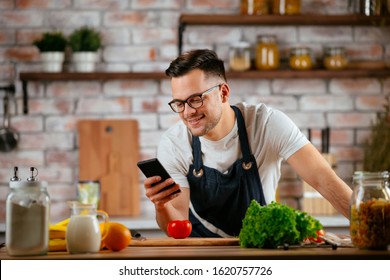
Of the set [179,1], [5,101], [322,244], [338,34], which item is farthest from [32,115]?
[322,244]

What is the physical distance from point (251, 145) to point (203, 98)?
0.38 m

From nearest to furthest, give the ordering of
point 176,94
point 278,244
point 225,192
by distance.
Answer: point 278,244 < point 176,94 < point 225,192

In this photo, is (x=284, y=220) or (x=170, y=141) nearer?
(x=284, y=220)

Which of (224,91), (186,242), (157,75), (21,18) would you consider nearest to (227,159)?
(224,91)

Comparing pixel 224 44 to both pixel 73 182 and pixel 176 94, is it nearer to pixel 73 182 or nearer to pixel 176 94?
pixel 73 182

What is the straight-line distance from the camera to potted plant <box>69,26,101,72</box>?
438 centimetres

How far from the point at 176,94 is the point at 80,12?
6.37 ft

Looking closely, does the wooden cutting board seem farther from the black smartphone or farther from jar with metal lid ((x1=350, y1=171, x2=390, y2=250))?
jar with metal lid ((x1=350, y1=171, x2=390, y2=250))

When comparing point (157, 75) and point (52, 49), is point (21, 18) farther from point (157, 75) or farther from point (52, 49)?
point (157, 75)

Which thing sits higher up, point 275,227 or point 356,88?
point 356,88

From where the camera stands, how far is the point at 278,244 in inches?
85.4

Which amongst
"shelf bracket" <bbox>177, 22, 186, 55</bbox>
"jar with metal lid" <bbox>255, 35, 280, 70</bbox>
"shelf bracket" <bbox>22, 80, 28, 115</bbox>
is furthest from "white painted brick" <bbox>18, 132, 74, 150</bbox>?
"jar with metal lid" <bbox>255, 35, 280, 70</bbox>

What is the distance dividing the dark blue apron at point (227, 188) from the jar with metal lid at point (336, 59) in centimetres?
150

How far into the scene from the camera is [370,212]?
210 cm
